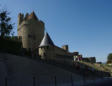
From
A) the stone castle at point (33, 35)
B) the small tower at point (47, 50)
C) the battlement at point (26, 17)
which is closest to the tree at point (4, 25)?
the small tower at point (47, 50)

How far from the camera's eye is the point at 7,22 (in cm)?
3038

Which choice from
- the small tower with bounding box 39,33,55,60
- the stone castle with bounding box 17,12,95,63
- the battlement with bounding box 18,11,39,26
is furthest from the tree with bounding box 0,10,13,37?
the battlement with bounding box 18,11,39,26

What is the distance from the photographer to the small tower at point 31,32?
55406mm

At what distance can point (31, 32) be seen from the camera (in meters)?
56.8

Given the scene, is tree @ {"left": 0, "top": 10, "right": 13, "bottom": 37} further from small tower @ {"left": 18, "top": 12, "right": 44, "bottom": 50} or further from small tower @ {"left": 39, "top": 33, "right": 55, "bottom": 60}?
small tower @ {"left": 18, "top": 12, "right": 44, "bottom": 50}

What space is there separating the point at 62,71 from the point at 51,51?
14.6 m

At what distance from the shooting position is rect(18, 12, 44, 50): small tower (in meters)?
55.4

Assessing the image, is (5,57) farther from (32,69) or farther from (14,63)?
(32,69)

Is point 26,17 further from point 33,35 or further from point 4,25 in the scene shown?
point 4,25

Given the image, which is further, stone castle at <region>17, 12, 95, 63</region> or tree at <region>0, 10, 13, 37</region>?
stone castle at <region>17, 12, 95, 63</region>

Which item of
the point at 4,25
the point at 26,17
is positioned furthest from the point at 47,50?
the point at 26,17

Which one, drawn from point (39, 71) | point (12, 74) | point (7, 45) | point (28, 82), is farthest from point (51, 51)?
point (28, 82)

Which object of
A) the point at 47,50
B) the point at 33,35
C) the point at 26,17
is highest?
the point at 26,17

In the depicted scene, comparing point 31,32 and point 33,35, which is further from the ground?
point 31,32
